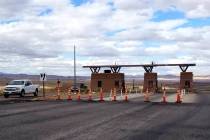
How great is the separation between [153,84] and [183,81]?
4.56 m

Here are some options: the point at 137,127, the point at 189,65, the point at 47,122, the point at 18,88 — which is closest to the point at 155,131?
the point at 137,127

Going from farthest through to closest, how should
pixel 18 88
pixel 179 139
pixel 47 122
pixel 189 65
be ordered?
1. pixel 189 65
2. pixel 18 88
3. pixel 47 122
4. pixel 179 139

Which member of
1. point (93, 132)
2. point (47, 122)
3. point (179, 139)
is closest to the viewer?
point (179, 139)

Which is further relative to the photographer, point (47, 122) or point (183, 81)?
point (183, 81)

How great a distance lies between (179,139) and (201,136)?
1.15 metres

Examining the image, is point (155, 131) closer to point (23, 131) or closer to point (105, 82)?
point (23, 131)

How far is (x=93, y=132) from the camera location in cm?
1538

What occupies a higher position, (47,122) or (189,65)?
(189,65)

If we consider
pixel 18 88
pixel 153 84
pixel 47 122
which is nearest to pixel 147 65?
pixel 153 84

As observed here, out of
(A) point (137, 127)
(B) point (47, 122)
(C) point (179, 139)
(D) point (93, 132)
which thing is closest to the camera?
(C) point (179, 139)

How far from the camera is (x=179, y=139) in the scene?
14141 millimetres

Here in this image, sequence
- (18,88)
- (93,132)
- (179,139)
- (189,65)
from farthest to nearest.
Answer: (189,65)
(18,88)
(93,132)
(179,139)

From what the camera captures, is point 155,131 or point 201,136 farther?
point 155,131

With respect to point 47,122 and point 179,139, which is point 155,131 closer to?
point 179,139
